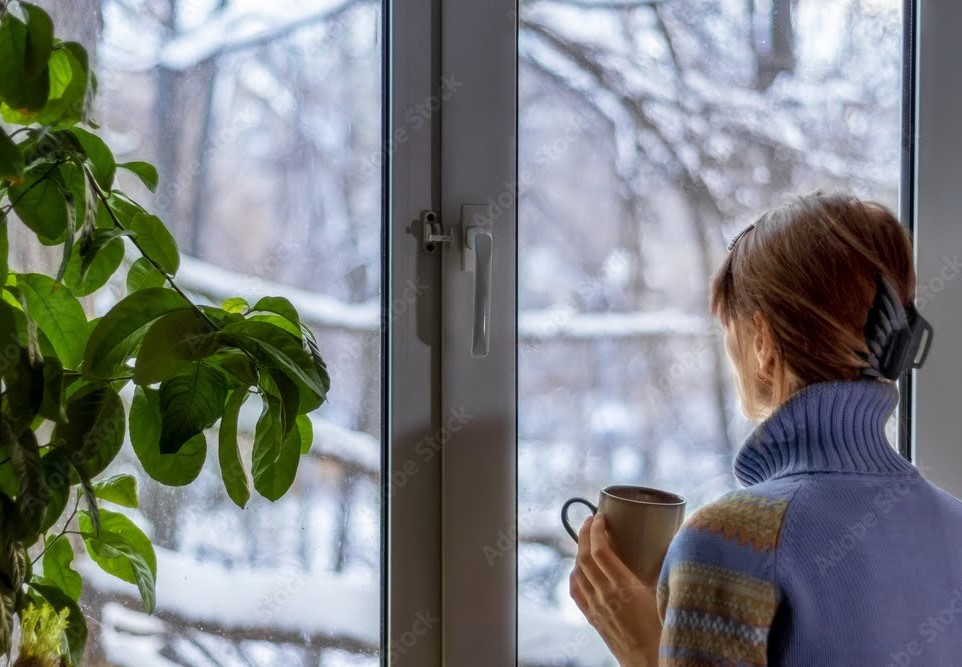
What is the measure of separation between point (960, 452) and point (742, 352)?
65 cm

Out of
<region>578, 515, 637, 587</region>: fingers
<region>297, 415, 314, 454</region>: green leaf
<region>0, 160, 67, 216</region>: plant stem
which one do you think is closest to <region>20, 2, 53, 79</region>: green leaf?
<region>0, 160, 67, 216</region>: plant stem

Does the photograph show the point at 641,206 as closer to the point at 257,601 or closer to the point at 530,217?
the point at 530,217

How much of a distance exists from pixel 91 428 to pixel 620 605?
2.08ft

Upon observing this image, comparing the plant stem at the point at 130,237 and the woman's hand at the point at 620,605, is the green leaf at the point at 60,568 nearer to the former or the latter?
the plant stem at the point at 130,237

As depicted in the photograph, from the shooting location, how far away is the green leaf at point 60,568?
2.69 ft

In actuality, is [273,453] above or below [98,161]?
below

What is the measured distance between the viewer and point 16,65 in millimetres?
597

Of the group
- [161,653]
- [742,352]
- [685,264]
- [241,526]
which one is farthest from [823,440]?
[161,653]

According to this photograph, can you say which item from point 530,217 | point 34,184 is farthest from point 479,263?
point 34,184

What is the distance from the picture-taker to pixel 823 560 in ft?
2.74

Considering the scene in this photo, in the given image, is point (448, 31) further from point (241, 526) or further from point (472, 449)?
point (241, 526)

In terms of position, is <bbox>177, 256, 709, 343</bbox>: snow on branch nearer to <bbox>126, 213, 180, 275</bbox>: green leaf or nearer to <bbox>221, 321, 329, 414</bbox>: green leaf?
<bbox>126, 213, 180, 275</bbox>: green leaf

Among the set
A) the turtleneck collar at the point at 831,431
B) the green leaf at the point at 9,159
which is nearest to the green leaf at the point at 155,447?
the green leaf at the point at 9,159

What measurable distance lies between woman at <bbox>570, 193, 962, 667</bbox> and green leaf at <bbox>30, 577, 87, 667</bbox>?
21.2 inches
